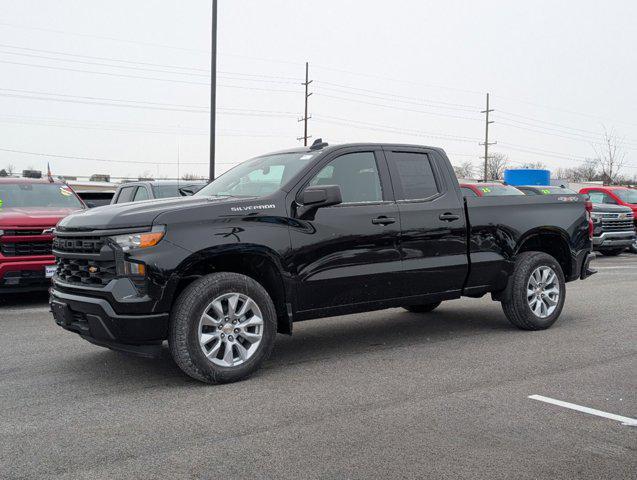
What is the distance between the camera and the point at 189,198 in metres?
6.06

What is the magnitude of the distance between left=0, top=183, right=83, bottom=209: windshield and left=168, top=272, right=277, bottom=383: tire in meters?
6.04

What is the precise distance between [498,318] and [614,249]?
12.7 m

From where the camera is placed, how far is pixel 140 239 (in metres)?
5.21

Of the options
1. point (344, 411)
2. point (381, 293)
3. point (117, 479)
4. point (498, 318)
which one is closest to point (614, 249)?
point (498, 318)

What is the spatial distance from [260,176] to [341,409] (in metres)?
2.51

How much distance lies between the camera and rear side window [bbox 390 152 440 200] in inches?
263

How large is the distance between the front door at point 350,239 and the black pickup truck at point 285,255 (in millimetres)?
12

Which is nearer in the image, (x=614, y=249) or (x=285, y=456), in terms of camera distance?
(x=285, y=456)

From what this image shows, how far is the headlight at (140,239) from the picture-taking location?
5.20 meters

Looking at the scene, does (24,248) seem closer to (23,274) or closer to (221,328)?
(23,274)

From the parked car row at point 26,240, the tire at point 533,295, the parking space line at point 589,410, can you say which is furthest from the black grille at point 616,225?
the parking space line at point 589,410

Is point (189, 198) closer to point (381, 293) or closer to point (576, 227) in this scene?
point (381, 293)

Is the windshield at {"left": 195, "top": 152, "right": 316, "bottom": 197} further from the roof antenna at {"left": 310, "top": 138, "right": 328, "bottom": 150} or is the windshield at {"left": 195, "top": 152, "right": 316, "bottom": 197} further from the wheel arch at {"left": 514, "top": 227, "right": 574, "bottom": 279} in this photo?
the wheel arch at {"left": 514, "top": 227, "right": 574, "bottom": 279}

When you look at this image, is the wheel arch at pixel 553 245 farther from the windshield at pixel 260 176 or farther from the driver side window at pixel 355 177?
the windshield at pixel 260 176
